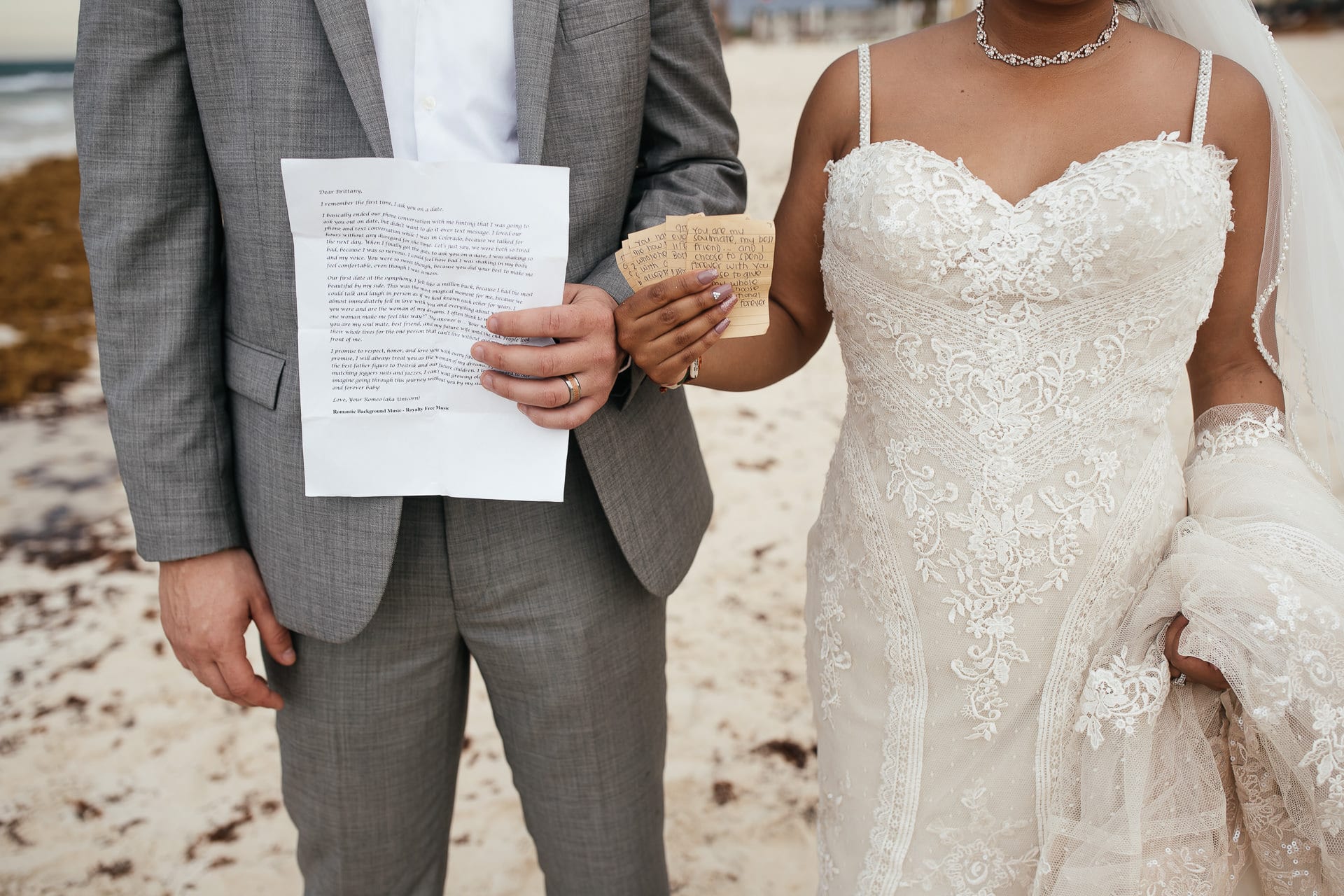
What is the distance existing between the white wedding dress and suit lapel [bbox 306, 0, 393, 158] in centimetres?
72

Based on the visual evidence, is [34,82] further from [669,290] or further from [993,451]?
[993,451]

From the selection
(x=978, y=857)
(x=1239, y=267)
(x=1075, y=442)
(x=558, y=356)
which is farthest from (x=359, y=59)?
(x=978, y=857)

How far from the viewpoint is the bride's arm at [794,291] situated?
138cm

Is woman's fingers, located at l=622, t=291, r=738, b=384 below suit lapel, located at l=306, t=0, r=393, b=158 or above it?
below

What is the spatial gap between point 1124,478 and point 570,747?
1034mm

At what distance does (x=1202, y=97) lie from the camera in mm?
1475

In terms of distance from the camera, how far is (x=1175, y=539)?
150 cm

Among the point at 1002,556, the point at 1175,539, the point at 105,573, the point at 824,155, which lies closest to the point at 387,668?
the point at 1002,556

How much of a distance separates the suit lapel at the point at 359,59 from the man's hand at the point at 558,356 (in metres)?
0.30

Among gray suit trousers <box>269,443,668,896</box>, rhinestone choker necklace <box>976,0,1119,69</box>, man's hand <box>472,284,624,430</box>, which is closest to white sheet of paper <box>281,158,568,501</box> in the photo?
man's hand <box>472,284,624,430</box>

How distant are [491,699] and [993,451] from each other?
973 millimetres

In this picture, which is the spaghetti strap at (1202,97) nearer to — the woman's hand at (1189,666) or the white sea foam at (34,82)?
the woman's hand at (1189,666)

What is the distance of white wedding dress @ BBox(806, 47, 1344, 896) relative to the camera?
1.39 metres

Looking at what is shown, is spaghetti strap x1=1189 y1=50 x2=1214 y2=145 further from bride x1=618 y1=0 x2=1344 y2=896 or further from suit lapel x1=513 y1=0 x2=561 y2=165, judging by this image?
suit lapel x1=513 y1=0 x2=561 y2=165
